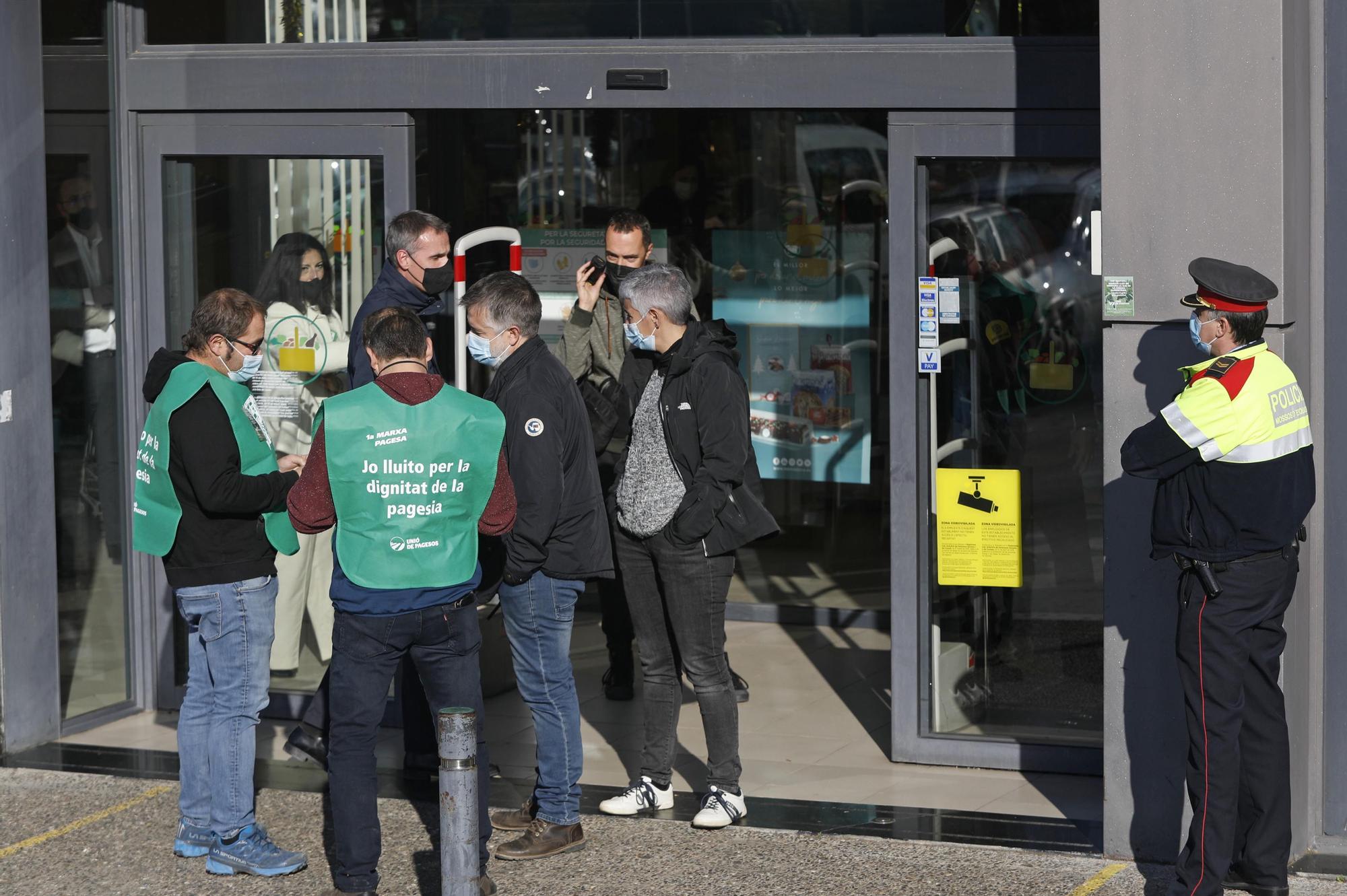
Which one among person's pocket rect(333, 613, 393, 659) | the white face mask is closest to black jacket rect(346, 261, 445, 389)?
person's pocket rect(333, 613, 393, 659)

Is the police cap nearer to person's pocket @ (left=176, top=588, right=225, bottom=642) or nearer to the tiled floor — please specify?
the tiled floor

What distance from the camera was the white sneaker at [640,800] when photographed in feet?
19.0

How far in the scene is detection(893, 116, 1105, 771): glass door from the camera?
6.28m

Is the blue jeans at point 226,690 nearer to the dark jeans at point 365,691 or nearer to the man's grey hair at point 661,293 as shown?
the dark jeans at point 365,691

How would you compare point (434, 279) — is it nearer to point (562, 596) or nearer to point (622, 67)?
point (622, 67)

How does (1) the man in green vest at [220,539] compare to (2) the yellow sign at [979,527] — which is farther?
(2) the yellow sign at [979,527]

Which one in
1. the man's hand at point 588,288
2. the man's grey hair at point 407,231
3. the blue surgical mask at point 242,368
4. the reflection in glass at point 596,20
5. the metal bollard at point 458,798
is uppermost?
the reflection in glass at point 596,20

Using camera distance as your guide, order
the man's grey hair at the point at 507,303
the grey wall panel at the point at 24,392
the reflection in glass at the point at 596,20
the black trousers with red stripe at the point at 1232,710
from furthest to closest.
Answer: the grey wall panel at the point at 24,392
the reflection in glass at the point at 596,20
the man's grey hair at the point at 507,303
the black trousers with red stripe at the point at 1232,710

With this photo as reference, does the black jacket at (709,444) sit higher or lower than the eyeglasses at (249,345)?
lower

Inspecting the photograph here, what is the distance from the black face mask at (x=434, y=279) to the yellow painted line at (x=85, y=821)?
2.10 m

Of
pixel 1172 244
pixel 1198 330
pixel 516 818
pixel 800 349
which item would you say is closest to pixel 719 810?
pixel 516 818

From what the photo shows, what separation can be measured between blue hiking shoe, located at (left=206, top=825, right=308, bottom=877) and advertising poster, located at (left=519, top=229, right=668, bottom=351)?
426cm

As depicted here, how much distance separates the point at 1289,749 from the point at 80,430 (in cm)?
497

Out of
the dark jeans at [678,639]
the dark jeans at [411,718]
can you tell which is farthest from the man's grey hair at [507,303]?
the dark jeans at [411,718]
